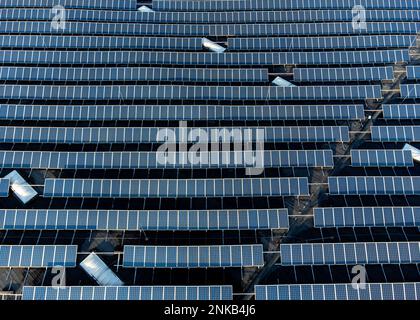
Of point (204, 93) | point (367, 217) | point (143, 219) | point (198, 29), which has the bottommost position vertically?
point (143, 219)

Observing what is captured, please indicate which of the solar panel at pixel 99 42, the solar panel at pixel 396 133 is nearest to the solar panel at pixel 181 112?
the solar panel at pixel 396 133

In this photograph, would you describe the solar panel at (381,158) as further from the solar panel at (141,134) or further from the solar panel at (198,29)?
the solar panel at (198,29)

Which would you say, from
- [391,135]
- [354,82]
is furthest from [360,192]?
[354,82]

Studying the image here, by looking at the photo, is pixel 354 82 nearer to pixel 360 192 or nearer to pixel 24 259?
pixel 360 192

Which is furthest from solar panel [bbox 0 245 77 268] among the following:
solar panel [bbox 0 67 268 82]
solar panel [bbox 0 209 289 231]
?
solar panel [bbox 0 67 268 82]

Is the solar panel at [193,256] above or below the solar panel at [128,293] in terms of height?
above

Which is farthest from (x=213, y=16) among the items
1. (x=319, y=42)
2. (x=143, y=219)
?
(x=143, y=219)

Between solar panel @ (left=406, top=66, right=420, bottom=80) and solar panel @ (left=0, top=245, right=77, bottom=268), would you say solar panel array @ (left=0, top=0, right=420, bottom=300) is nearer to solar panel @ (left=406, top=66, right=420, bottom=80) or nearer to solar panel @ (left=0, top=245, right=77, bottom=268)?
solar panel @ (left=0, top=245, right=77, bottom=268)

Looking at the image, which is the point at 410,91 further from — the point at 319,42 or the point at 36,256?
the point at 36,256
